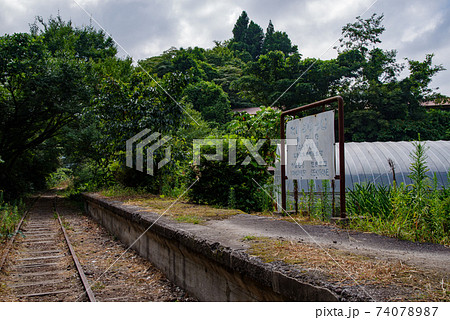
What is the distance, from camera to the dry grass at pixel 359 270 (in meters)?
2.26

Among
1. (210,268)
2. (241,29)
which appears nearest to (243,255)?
(210,268)

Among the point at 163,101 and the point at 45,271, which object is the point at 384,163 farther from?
the point at 45,271

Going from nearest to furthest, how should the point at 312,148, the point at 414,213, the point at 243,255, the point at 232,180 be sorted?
1. the point at 243,255
2. the point at 414,213
3. the point at 312,148
4. the point at 232,180

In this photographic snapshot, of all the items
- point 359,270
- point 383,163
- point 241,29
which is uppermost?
point 241,29

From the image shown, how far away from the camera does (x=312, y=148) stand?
5.97 metres

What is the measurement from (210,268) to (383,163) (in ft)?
32.4

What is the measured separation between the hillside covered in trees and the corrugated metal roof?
382cm

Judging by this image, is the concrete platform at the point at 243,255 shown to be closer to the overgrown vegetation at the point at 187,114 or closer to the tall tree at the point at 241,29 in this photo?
the overgrown vegetation at the point at 187,114

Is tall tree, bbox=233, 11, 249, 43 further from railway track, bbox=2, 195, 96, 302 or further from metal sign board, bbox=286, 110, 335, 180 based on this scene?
metal sign board, bbox=286, 110, 335, 180

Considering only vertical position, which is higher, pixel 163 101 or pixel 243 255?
pixel 163 101

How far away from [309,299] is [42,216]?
14.1 m

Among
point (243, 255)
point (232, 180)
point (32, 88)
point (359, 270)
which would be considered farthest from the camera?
point (32, 88)

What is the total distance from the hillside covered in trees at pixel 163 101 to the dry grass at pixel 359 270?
467 centimetres

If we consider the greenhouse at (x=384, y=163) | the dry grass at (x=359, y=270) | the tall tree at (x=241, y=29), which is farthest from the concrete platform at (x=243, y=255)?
the tall tree at (x=241, y=29)
